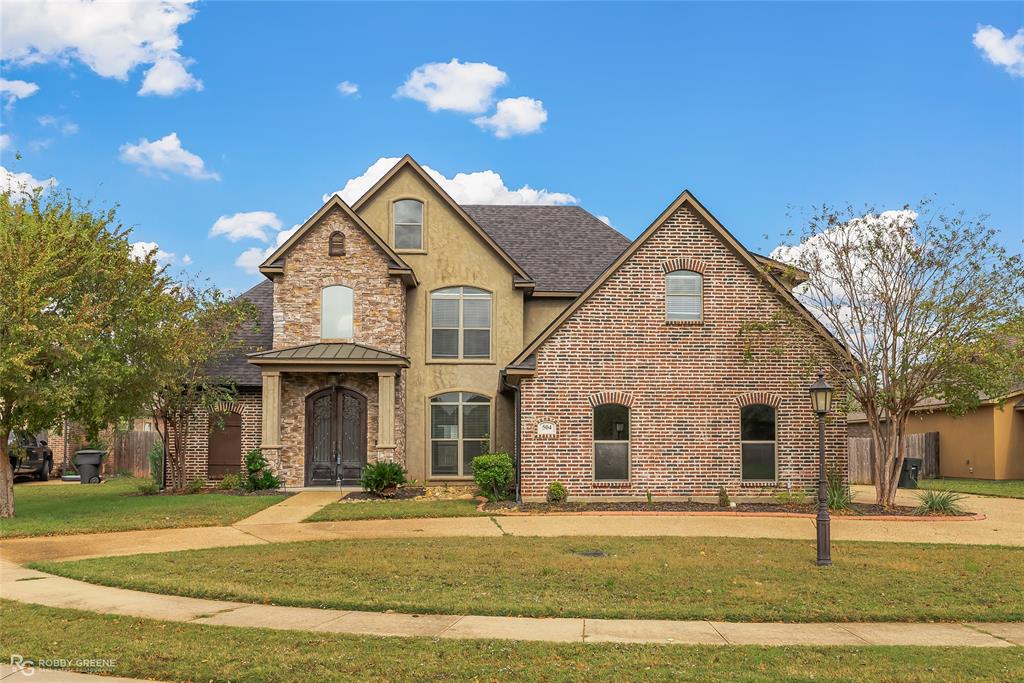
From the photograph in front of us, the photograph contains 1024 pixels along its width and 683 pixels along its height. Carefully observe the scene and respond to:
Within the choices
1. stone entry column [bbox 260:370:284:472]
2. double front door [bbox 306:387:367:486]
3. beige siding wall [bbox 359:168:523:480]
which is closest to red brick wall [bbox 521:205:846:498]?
beige siding wall [bbox 359:168:523:480]

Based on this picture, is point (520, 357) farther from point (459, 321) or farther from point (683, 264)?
point (459, 321)

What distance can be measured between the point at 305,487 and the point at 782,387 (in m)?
12.2

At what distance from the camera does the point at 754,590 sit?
9383mm

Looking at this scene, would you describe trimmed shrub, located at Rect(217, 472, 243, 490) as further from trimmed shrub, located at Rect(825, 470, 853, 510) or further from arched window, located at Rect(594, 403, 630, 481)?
trimmed shrub, located at Rect(825, 470, 853, 510)

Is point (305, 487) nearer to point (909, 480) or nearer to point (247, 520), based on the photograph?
point (247, 520)

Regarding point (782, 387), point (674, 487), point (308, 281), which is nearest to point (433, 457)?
point (308, 281)

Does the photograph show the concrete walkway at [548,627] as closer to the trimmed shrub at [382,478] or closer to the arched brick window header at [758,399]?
the trimmed shrub at [382,478]

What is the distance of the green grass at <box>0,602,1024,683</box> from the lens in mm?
6273

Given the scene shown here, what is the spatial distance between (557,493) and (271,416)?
307 inches

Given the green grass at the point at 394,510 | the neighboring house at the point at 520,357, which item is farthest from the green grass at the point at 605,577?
the neighboring house at the point at 520,357

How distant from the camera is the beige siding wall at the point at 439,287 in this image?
23625mm

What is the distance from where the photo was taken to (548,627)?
305 inches

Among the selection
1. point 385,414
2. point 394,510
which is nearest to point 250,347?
point 385,414

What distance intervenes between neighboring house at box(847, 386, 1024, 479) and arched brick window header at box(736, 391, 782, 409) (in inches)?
449
